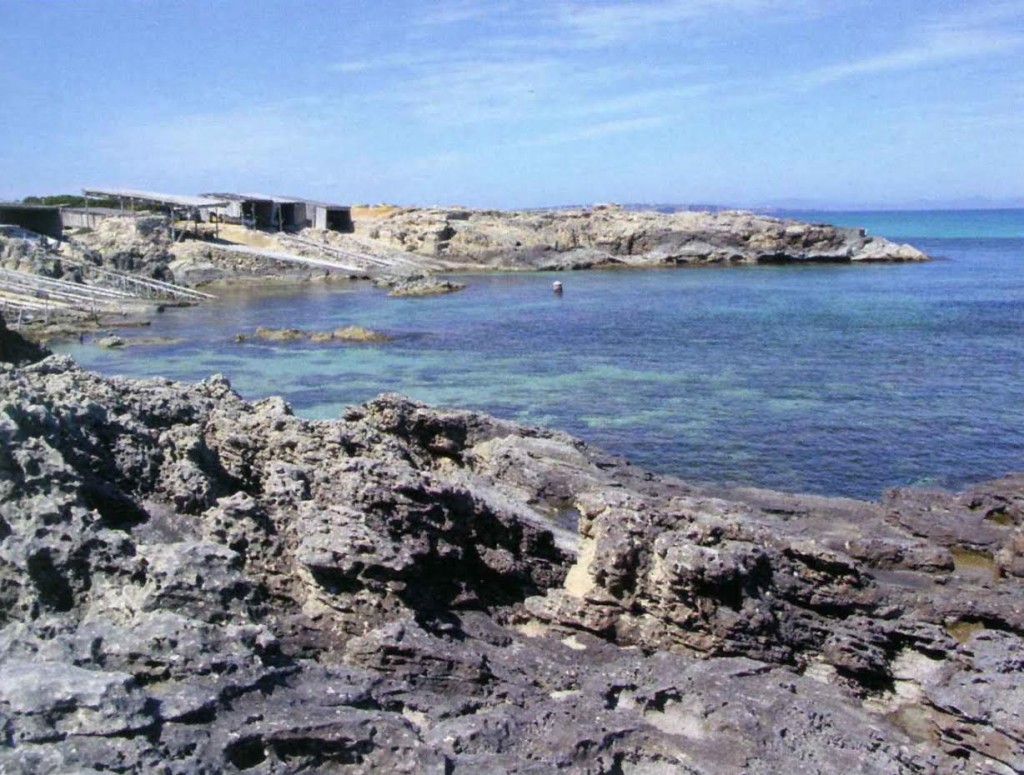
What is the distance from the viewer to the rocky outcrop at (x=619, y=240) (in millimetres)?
94062

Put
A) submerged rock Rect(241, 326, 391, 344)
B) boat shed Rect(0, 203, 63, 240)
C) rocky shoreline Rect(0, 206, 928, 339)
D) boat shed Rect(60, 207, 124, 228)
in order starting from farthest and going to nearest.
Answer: boat shed Rect(60, 207, 124, 228) < boat shed Rect(0, 203, 63, 240) < rocky shoreline Rect(0, 206, 928, 339) < submerged rock Rect(241, 326, 391, 344)

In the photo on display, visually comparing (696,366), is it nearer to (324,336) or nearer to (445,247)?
(324,336)

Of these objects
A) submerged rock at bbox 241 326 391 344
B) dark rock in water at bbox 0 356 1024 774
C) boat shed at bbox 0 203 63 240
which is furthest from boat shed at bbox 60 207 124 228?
dark rock in water at bbox 0 356 1024 774

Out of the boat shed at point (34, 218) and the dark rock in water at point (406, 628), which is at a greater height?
the boat shed at point (34, 218)

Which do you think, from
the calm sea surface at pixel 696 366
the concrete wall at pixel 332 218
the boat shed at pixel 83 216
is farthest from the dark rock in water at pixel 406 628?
the concrete wall at pixel 332 218

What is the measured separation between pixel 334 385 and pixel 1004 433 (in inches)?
893

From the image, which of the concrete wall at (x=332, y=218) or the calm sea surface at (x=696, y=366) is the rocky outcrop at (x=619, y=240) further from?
the calm sea surface at (x=696, y=366)

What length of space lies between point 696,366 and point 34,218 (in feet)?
202

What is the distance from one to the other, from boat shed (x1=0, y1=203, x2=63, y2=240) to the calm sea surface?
21.5m

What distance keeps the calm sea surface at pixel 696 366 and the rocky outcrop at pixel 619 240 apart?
19.7 meters

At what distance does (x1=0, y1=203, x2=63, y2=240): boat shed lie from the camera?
248 ft

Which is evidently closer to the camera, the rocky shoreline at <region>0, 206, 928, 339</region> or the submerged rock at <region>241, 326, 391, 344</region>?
the submerged rock at <region>241, 326, 391, 344</region>

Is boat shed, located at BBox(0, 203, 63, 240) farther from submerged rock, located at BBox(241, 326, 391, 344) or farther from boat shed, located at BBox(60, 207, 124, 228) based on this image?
submerged rock, located at BBox(241, 326, 391, 344)

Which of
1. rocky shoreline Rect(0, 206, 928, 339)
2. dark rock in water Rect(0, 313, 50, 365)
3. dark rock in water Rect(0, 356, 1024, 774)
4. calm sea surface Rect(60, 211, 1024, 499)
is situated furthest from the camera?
rocky shoreline Rect(0, 206, 928, 339)
